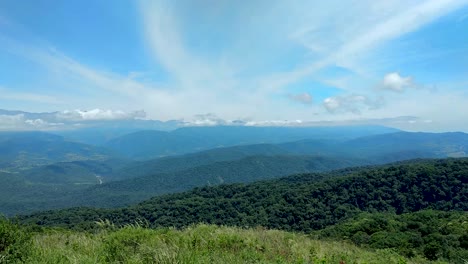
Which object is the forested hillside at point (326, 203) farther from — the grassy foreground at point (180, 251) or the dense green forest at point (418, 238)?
the grassy foreground at point (180, 251)

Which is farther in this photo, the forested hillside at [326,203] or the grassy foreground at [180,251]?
the forested hillside at [326,203]

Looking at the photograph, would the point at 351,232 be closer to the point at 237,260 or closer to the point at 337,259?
the point at 337,259

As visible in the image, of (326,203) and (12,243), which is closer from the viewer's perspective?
(12,243)

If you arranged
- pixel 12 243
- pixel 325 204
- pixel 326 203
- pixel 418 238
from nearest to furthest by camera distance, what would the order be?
pixel 12 243
pixel 418 238
pixel 325 204
pixel 326 203

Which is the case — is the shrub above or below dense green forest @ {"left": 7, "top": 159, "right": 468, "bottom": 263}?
above

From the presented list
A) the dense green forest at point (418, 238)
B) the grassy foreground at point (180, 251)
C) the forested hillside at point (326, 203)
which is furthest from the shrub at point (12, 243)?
the forested hillside at point (326, 203)

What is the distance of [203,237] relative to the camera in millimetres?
6570

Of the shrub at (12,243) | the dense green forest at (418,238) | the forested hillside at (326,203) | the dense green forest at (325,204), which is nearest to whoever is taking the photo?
the shrub at (12,243)

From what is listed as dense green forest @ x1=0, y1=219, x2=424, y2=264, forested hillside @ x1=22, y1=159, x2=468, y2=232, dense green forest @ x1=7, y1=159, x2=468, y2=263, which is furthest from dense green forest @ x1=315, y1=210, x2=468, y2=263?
forested hillside @ x1=22, y1=159, x2=468, y2=232

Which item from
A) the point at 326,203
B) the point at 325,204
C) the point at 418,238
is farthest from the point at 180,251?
the point at 326,203

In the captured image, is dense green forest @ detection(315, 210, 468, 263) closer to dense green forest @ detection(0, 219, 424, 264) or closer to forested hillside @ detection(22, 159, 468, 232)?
dense green forest @ detection(0, 219, 424, 264)

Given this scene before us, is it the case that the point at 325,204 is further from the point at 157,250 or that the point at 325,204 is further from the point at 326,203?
the point at 157,250

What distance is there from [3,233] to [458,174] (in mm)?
62542

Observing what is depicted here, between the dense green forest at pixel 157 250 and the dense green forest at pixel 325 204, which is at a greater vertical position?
the dense green forest at pixel 157 250
